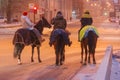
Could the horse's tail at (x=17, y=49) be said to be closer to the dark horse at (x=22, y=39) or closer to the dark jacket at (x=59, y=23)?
the dark horse at (x=22, y=39)

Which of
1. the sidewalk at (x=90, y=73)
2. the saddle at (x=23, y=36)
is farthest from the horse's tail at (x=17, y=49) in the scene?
A: the sidewalk at (x=90, y=73)

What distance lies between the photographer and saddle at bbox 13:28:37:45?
19.7 metres

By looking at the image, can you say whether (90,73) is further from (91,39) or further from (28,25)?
(28,25)

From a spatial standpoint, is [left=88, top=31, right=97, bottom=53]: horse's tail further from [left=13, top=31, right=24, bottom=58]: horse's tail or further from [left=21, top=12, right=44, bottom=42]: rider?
[left=13, top=31, right=24, bottom=58]: horse's tail

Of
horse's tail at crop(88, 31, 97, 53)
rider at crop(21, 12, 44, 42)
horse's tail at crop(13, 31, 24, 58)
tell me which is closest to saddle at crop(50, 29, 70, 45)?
horse's tail at crop(88, 31, 97, 53)

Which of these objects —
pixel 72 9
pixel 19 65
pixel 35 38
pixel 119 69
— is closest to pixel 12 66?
pixel 19 65

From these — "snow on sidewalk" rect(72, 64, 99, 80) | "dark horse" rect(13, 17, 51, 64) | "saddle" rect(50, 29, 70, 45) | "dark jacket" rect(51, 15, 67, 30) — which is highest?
"dark jacket" rect(51, 15, 67, 30)

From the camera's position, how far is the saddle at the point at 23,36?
1972 centimetres

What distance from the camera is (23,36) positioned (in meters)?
19.8

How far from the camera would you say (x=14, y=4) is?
89.8m

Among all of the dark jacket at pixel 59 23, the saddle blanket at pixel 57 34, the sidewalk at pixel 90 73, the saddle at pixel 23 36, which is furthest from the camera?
the saddle at pixel 23 36

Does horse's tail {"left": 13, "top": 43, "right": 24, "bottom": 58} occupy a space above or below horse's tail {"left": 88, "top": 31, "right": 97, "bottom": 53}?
below

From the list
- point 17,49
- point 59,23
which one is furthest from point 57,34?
point 17,49

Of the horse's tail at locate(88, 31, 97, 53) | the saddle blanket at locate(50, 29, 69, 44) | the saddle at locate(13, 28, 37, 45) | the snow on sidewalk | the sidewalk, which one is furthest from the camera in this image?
the saddle at locate(13, 28, 37, 45)
